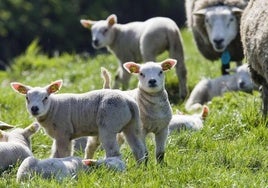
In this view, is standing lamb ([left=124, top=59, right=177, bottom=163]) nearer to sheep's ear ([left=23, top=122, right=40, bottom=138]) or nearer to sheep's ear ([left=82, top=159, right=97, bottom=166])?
sheep's ear ([left=82, top=159, right=97, bottom=166])

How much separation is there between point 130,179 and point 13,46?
28.9 m

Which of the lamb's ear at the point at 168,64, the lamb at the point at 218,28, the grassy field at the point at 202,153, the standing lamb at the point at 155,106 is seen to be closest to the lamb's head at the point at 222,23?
the lamb at the point at 218,28

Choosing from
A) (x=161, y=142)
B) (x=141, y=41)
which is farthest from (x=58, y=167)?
(x=141, y=41)

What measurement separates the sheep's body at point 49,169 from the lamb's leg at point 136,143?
1.81 feet

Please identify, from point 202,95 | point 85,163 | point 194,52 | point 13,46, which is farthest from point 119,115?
point 13,46

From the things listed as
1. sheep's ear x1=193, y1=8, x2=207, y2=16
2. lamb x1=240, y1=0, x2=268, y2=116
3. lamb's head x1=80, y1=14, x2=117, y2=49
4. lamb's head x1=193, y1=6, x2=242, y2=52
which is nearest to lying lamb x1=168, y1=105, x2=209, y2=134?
lamb x1=240, y1=0, x2=268, y2=116

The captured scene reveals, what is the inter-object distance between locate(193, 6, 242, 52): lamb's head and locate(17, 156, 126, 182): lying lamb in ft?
15.6

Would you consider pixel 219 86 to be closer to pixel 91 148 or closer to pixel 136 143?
pixel 91 148

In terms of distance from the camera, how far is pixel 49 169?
6.84 metres

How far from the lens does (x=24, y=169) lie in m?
6.80

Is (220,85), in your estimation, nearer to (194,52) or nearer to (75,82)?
(75,82)

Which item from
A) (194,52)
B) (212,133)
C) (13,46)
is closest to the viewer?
(212,133)

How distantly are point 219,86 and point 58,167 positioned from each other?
15.9 ft

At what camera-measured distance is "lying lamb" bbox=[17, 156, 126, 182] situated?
675 cm
